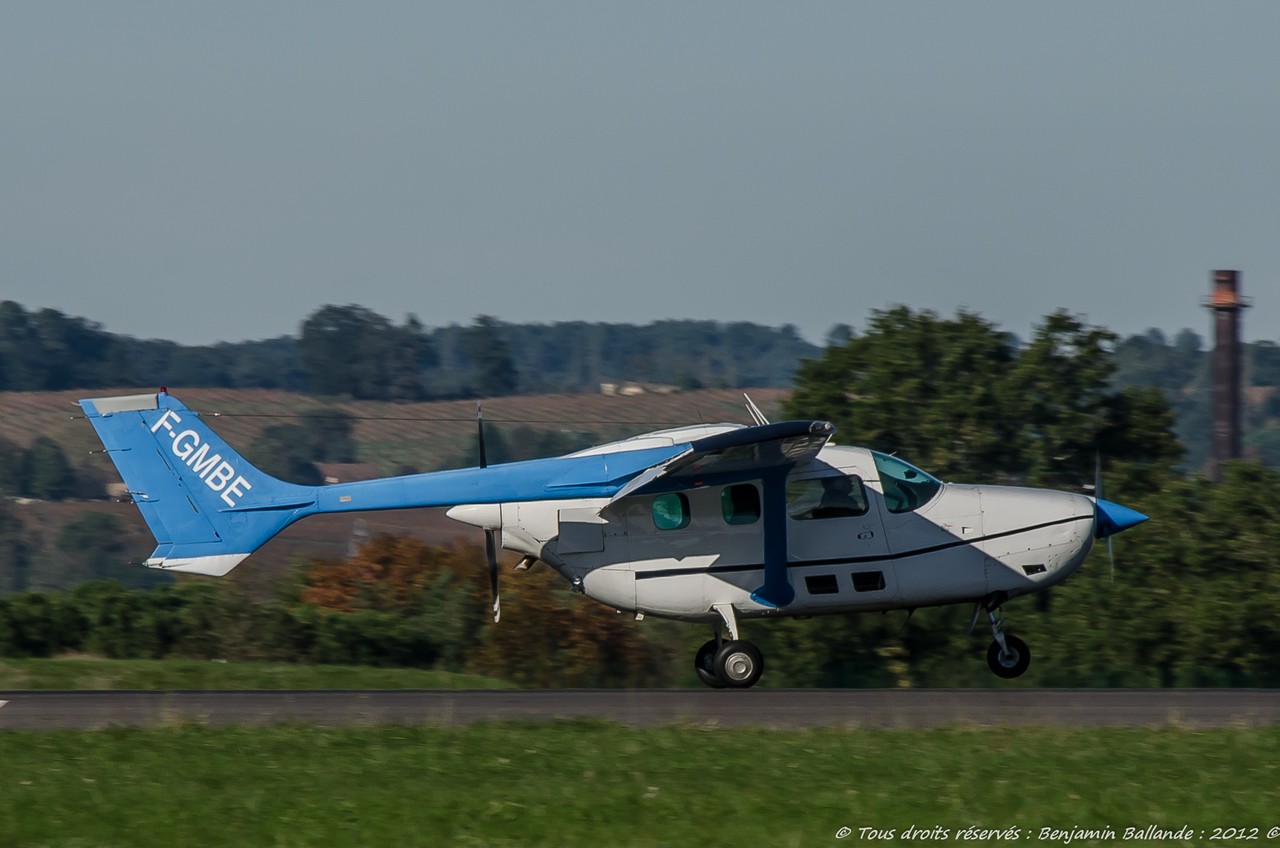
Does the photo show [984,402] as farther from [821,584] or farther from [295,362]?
[295,362]

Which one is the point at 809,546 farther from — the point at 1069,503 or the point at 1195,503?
the point at 1195,503

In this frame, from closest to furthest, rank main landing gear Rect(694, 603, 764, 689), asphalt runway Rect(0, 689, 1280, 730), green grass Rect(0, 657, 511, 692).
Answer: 1. asphalt runway Rect(0, 689, 1280, 730)
2. main landing gear Rect(694, 603, 764, 689)
3. green grass Rect(0, 657, 511, 692)

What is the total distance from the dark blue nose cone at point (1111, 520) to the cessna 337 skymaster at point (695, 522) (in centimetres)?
52

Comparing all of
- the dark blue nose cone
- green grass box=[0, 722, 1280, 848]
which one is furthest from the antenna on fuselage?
green grass box=[0, 722, 1280, 848]

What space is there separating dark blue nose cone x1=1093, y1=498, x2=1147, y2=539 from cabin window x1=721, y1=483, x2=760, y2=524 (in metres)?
4.21

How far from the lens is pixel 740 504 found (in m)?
17.5

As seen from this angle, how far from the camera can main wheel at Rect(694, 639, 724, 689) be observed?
17.7 meters

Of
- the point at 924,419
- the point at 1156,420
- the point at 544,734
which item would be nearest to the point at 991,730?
the point at 544,734

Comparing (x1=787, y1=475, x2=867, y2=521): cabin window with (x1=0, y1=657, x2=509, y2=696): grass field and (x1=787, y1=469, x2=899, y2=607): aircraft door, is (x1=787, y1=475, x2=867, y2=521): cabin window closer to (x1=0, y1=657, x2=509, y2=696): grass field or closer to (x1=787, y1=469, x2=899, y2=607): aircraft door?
(x1=787, y1=469, x2=899, y2=607): aircraft door

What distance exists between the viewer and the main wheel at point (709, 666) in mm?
17672

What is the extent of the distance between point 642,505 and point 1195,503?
20.3 m

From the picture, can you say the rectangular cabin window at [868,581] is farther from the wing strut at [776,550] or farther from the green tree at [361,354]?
the green tree at [361,354]

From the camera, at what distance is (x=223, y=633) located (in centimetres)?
3384

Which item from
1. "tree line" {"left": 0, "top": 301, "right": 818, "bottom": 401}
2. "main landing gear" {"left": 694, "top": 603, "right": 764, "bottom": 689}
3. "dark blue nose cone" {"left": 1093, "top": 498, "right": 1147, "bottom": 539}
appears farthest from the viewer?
"tree line" {"left": 0, "top": 301, "right": 818, "bottom": 401}
